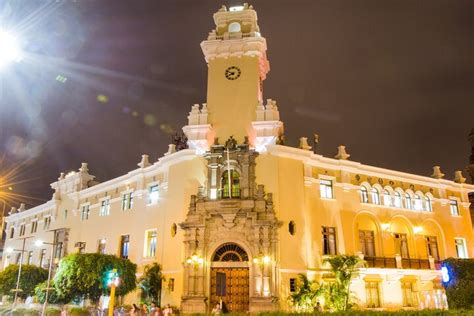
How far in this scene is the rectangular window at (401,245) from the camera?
3741 centimetres

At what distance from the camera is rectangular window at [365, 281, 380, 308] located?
33.7 meters

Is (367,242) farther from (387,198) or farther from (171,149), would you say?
(171,149)

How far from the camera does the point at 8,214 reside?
6744cm

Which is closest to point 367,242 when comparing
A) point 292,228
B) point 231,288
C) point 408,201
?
point 408,201

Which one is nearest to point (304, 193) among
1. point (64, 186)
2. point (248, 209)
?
point (248, 209)

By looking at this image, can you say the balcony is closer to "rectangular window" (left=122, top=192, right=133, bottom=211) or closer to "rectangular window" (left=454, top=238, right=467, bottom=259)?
"rectangular window" (left=454, top=238, right=467, bottom=259)

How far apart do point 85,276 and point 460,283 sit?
77.8 feet

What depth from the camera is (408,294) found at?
35406 millimetres

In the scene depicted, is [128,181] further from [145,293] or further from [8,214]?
[8,214]

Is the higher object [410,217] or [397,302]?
[410,217]

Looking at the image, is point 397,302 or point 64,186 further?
point 64,186

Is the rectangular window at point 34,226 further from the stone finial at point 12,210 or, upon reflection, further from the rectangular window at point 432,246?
the rectangular window at point 432,246

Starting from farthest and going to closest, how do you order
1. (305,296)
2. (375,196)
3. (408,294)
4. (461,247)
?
(461,247)
(375,196)
(408,294)
(305,296)

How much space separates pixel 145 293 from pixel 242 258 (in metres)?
8.59
